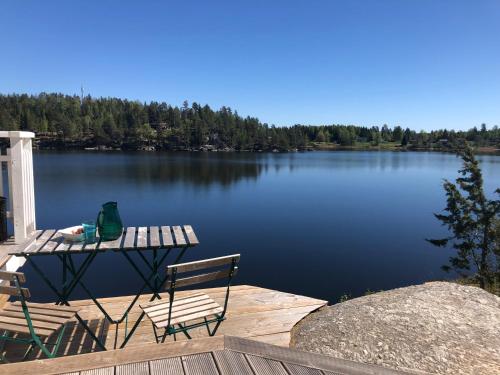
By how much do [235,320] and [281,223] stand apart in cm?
1767

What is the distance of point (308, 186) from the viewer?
3916 cm

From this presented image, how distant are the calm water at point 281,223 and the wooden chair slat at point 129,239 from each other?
8942 millimetres

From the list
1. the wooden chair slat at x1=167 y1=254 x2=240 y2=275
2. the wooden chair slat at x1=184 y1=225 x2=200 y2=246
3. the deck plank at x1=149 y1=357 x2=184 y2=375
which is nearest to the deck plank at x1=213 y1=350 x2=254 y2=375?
the deck plank at x1=149 y1=357 x2=184 y2=375

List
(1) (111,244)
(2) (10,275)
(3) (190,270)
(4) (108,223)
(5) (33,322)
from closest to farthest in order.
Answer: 1. (2) (10,275)
2. (5) (33,322)
3. (3) (190,270)
4. (1) (111,244)
5. (4) (108,223)

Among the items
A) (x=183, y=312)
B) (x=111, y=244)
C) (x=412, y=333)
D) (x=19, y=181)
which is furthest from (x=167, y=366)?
(x=19, y=181)

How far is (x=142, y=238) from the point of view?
12.1 ft

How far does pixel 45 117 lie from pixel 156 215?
9808cm

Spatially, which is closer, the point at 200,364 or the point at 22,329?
the point at 200,364

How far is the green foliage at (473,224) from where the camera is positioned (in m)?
17.1

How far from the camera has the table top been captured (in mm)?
3283

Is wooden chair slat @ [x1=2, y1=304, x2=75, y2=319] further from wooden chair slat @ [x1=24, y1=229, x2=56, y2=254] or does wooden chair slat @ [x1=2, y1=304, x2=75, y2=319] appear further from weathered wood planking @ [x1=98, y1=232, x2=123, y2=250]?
weathered wood planking @ [x1=98, y1=232, x2=123, y2=250]

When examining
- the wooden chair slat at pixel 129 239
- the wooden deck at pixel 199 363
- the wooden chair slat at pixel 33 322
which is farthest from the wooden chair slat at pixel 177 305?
the wooden deck at pixel 199 363

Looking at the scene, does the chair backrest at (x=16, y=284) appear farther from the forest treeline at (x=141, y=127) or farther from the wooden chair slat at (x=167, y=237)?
the forest treeline at (x=141, y=127)

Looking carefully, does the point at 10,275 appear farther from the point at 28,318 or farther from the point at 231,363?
the point at 231,363
